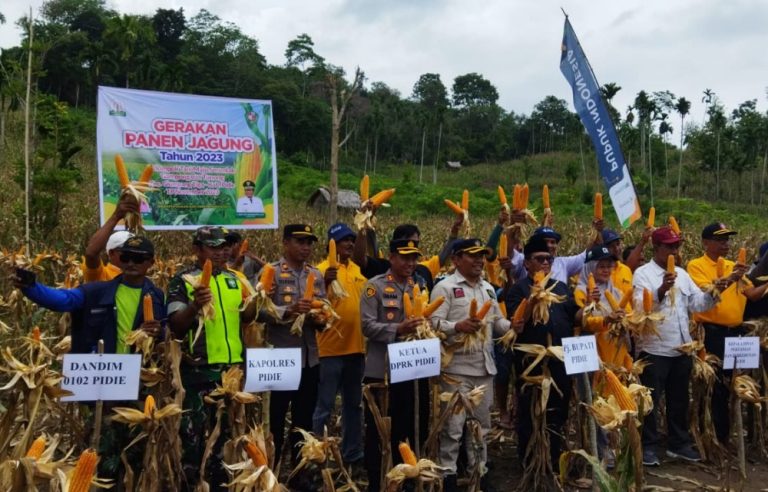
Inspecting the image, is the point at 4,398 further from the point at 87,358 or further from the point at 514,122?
the point at 514,122

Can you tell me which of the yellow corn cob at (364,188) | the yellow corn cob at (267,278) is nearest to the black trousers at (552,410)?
the yellow corn cob at (364,188)

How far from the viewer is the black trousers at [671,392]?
5.26 metres

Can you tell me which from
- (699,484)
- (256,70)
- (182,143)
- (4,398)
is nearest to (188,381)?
(4,398)

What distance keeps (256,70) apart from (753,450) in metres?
52.0

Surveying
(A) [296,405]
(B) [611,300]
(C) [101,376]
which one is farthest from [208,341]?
(B) [611,300]

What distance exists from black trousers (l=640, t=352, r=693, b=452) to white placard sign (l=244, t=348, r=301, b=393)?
3.01 m

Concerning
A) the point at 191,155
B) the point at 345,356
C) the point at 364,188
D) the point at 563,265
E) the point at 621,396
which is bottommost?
the point at 345,356

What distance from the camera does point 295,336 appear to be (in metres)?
4.40

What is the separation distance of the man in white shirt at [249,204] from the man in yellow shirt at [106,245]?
2281mm

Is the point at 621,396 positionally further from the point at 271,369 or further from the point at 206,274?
the point at 206,274

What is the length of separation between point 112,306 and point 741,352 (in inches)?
164

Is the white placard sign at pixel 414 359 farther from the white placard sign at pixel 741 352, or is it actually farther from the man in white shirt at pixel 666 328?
the white placard sign at pixel 741 352

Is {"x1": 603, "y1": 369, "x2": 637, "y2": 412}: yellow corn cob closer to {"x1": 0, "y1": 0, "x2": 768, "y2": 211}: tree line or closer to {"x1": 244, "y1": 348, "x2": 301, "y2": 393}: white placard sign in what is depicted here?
{"x1": 244, "y1": 348, "x2": 301, "y2": 393}: white placard sign

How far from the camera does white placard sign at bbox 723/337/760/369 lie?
4672mm
